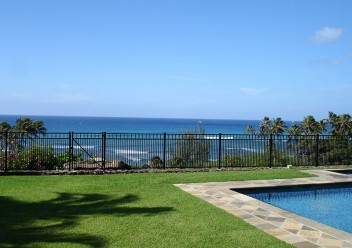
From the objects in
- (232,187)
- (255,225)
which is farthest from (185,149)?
(255,225)

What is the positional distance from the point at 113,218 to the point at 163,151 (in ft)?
23.7

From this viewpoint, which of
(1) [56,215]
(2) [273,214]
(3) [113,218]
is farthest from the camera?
(2) [273,214]

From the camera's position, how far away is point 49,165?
13.2m

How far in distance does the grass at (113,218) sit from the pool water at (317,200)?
7.68 feet

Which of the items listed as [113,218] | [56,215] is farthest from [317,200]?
[56,215]

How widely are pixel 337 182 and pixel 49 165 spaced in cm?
999

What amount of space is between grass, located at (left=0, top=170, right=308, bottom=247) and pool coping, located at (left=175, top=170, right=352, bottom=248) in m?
0.33

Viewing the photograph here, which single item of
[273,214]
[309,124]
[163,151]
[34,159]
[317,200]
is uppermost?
[309,124]

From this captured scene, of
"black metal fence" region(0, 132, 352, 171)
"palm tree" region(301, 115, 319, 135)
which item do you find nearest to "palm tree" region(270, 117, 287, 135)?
"palm tree" region(301, 115, 319, 135)

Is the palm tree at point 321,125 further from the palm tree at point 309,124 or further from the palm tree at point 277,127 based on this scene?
the palm tree at point 277,127

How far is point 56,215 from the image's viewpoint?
6.93 metres

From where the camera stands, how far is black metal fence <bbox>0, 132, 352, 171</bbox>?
13086 millimetres

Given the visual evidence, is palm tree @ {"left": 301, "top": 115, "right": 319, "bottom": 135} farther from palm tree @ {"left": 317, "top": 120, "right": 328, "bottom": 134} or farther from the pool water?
the pool water

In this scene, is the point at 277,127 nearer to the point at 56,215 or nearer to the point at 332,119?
the point at 332,119
